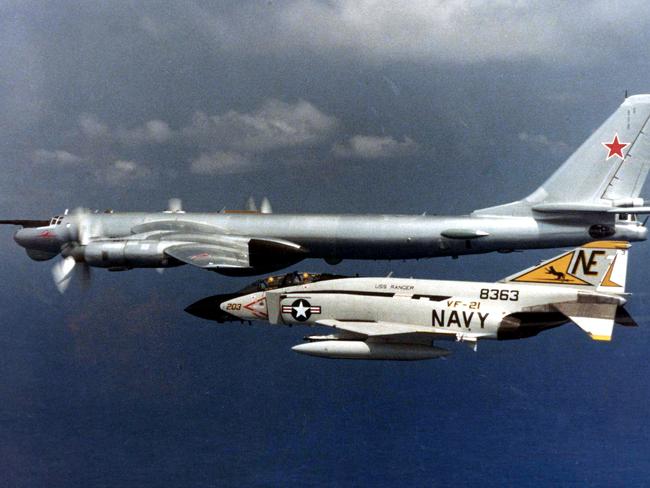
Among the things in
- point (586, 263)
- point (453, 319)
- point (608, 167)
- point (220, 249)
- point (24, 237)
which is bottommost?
point (453, 319)

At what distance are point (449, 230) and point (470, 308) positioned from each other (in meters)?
3.74

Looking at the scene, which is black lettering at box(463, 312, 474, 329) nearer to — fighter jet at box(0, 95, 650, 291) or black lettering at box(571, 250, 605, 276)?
black lettering at box(571, 250, 605, 276)

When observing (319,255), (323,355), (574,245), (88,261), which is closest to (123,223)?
(88,261)

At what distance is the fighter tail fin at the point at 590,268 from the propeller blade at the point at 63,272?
1233 centimetres

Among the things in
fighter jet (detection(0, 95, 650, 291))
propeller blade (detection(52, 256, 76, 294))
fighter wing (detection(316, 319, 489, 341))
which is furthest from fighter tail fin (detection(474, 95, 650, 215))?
propeller blade (detection(52, 256, 76, 294))

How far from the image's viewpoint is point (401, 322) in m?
18.2

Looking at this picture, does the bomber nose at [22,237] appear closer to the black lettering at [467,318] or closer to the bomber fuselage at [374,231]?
the bomber fuselage at [374,231]

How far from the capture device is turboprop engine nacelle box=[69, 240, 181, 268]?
20.7m

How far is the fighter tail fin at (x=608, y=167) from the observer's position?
20094mm

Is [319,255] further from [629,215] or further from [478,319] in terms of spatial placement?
[629,215]

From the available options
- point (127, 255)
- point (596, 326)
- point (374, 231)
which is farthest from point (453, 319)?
point (127, 255)

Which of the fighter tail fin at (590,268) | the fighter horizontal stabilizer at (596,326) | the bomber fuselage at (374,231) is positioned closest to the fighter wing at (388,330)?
the fighter horizontal stabilizer at (596,326)

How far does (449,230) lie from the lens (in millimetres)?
20938

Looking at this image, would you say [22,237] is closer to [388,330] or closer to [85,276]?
[85,276]
